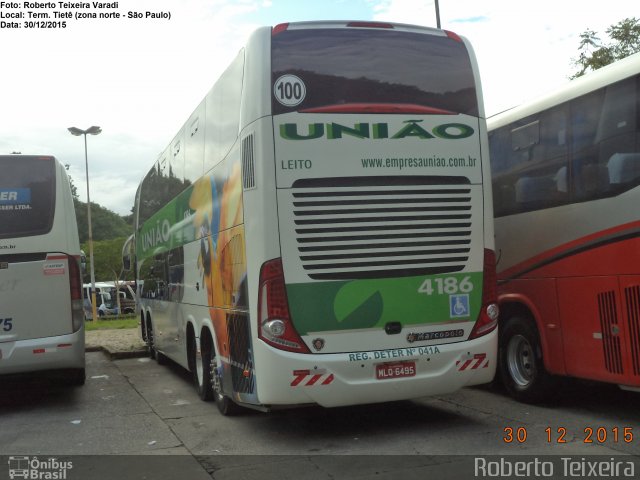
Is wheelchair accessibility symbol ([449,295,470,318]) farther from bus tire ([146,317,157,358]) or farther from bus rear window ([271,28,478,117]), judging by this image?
bus tire ([146,317,157,358])

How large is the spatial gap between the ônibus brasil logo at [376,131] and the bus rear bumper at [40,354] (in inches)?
173

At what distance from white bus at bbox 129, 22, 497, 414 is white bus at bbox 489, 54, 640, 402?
3.17 ft

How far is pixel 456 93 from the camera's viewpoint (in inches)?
283

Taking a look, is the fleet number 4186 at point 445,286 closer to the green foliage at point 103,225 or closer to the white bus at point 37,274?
the white bus at point 37,274

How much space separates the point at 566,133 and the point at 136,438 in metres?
5.52

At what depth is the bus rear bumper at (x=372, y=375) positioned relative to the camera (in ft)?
21.2

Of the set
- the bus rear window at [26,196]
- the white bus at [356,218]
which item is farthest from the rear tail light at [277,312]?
the bus rear window at [26,196]

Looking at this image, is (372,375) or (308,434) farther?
(308,434)

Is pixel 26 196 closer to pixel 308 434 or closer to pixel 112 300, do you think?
pixel 308 434

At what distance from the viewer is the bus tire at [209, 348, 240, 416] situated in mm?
8188

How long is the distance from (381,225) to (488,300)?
1367 mm

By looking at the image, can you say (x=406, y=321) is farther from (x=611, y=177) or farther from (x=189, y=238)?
→ (x=189, y=238)

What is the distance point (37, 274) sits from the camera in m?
9.01

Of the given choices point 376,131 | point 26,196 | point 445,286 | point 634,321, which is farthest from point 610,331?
point 26,196
